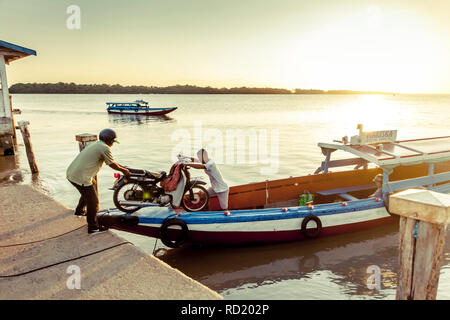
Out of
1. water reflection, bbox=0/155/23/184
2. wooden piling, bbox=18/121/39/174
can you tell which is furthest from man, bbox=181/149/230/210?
wooden piling, bbox=18/121/39/174

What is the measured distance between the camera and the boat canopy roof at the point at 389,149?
29.2 feet

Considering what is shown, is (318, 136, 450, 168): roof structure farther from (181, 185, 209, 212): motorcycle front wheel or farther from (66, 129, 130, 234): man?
(66, 129, 130, 234): man

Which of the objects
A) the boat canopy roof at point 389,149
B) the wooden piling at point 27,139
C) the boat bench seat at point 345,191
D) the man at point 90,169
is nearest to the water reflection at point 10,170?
the wooden piling at point 27,139

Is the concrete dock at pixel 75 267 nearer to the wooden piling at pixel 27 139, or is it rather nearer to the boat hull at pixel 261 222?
the boat hull at pixel 261 222

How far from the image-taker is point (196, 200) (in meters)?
8.22

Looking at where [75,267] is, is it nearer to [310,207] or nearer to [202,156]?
[202,156]

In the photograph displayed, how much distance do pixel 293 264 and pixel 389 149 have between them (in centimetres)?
447

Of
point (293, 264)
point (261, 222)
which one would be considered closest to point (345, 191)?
point (293, 264)

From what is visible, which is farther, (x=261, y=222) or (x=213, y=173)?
(x=261, y=222)

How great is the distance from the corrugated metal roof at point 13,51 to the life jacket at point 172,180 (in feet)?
51.3

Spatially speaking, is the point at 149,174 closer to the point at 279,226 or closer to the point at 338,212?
the point at 279,226

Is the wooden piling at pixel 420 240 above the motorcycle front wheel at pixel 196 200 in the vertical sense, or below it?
above
